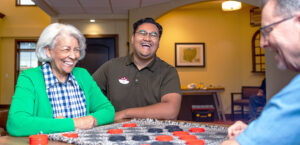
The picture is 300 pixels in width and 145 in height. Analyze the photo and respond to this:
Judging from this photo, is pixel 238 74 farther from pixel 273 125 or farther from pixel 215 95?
pixel 273 125

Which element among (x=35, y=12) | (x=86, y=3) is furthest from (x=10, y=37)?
(x=86, y=3)

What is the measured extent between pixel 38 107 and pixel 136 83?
94cm

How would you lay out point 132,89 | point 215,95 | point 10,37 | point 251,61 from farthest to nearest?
point 10,37 → point 251,61 → point 215,95 → point 132,89

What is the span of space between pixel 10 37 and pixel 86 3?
212 inches

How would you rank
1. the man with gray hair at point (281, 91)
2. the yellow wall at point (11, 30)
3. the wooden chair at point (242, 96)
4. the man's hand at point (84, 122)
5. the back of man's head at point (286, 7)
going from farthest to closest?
1. the yellow wall at point (11, 30)
2. the wooden chair at point (242, 96)
3. the man's hand at point (84, 122)
4. the back of man's head at point (286, 7)
5. the man with gray hair at point (281, 91)

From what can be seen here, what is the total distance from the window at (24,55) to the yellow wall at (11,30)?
0.66ft

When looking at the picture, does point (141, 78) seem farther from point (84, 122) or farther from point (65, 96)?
point (84, 122)

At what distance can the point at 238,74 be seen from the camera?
26.5 feet

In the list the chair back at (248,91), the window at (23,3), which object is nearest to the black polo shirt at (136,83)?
the chair back at (248,91)

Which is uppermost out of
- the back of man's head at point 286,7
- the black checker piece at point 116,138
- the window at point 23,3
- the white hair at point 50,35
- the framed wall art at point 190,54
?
the window at point 23,3

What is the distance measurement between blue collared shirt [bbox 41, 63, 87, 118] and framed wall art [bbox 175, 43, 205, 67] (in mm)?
6179

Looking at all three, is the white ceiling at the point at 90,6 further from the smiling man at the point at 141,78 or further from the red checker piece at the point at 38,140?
the red checker piece at the point at 38,140

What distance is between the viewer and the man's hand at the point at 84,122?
150 cm

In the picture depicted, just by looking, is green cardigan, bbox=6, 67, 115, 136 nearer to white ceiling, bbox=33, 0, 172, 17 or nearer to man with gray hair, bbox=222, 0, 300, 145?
man with gray hair, bbox=222, 0, 300, 145
